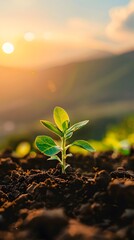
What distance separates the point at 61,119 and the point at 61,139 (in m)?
0.11

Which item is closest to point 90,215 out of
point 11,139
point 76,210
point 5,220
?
point 76,210

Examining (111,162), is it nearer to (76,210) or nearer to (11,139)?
(76,210)

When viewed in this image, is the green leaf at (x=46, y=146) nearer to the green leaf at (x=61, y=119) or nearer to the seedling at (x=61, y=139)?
the seedling at (x=61, y=139)

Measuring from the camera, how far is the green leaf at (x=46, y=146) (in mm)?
2148

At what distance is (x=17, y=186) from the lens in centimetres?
213

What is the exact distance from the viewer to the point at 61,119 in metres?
2.28

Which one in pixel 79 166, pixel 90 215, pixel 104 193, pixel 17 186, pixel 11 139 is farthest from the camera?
pixel 11 139

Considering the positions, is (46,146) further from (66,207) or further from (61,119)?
(66,207)

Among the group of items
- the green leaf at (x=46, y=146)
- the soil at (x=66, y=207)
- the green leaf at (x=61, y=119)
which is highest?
the green leaf at (x=61, y=119)

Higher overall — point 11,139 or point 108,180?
point 11,139

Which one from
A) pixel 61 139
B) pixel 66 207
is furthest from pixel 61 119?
pixel 66 207

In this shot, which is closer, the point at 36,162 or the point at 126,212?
the point at 126,212

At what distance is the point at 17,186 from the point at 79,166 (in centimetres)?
111

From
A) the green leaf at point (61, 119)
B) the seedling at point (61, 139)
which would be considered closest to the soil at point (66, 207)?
the seedling at point (61, 139)
